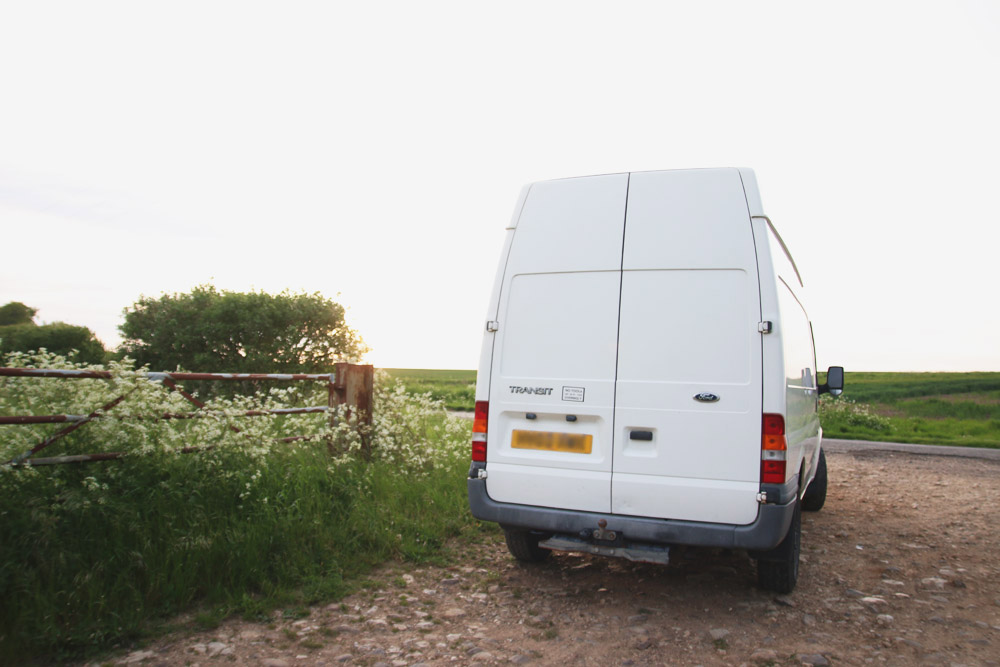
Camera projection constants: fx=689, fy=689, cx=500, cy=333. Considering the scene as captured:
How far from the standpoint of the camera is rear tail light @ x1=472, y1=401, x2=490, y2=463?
4.99 meters

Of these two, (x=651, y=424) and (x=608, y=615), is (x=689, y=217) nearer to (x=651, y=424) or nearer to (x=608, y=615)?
(x=651, y=424)

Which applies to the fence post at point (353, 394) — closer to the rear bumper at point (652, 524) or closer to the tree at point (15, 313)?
the rear bumper at point (652, 524)

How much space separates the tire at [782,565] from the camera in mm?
4750

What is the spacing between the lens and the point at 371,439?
7617 millimetres

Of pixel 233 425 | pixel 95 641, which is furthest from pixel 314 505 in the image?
pixel 95 641

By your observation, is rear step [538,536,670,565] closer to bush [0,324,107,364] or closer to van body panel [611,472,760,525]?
van body panel [611,472,760,525]

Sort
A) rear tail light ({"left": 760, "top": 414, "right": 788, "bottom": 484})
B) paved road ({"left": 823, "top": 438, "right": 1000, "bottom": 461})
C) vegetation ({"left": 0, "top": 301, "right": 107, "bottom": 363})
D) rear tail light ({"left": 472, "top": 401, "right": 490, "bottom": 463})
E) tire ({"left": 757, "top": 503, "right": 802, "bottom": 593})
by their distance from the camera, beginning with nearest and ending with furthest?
rear tail light ({"left": 760, "top": 414, "right": 788, "bottom": 484}), tire ({"left": 757, "top": 503, "right": 802, "bottom": 593}), rear tail light ({"left": 472, "top": 401, "right": 490, "bottom": 463}), vegetation ({"left": 0, "top": 301, "right": 107, "bottom": 363}), paved road ({"left": 823, "top": 438, "right": 1000, "bottom": 461})

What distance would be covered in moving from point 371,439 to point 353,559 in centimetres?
239

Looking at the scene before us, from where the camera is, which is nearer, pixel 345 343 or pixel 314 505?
pixel 314 505

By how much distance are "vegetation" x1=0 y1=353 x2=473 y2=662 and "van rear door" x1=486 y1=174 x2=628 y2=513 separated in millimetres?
1487

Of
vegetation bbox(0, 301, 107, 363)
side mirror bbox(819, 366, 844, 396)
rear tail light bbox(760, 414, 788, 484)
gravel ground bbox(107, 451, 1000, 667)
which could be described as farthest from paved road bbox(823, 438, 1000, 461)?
vegetation bbox(0, 301, 107, 363)

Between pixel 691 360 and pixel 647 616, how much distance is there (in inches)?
67.9

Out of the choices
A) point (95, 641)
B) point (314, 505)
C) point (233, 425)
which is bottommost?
point (95, 641)

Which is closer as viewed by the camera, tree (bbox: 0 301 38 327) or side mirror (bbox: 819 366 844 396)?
side mirror (bbox: 819 366 844 396)
